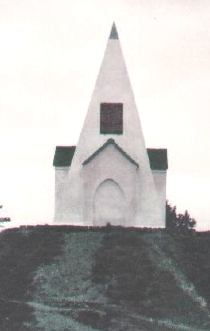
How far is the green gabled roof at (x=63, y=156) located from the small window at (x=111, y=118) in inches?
112

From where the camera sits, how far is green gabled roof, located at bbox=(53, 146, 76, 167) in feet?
197

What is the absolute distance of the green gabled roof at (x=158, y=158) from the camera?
5998 centimetres

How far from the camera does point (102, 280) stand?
45781 mm

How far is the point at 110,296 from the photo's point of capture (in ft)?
144

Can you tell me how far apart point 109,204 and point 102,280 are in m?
12.4

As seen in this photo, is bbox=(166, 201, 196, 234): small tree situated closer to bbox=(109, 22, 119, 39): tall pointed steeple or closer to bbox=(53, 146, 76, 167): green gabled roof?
bbox=(53, 146, 76, 167): green gabled roof

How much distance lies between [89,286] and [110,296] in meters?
1.75

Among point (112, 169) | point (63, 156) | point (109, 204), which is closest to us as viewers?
point (109, 204)

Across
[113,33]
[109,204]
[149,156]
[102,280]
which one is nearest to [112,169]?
[109,204]

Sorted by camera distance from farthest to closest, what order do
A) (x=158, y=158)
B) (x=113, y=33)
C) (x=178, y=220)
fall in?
(x=178, y=220), (x=158, y=158), (x=113, y=33)

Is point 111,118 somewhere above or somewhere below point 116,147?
above

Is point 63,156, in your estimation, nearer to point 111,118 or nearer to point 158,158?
point 111,118

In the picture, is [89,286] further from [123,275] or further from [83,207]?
[83,207]

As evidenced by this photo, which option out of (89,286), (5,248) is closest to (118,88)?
(5,248)
